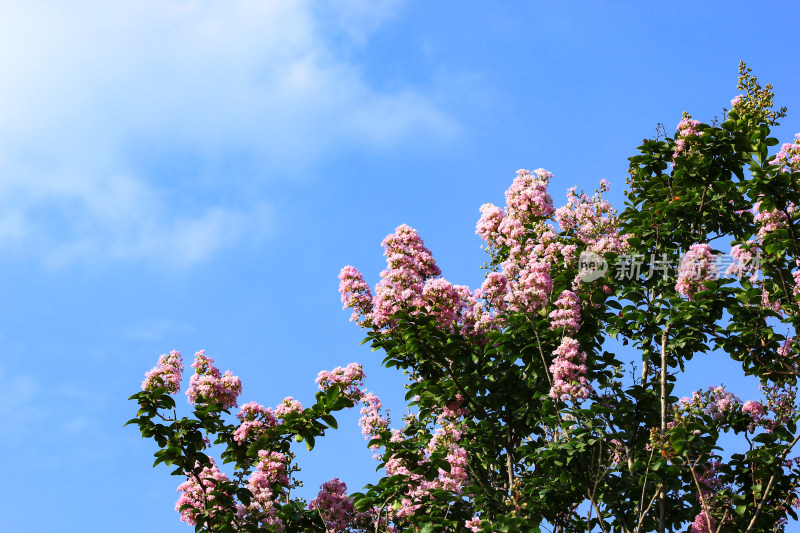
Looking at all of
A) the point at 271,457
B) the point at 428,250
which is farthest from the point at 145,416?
the point at 428,250

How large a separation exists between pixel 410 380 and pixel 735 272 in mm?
4325

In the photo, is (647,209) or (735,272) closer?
(735,272)

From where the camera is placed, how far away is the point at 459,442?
966 centimetres

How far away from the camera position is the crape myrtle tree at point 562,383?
8.89 meters

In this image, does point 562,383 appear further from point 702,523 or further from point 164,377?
point 164,377

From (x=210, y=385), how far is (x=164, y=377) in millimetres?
605

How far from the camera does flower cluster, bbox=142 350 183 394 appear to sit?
10.0 m

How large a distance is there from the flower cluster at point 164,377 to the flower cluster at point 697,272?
6386 mm

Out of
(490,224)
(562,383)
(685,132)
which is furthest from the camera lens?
(490,224)

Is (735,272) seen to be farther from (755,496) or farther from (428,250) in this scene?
(428,250)

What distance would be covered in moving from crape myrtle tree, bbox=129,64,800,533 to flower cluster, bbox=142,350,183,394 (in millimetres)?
28

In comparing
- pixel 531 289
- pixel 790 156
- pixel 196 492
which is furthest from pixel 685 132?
pixel 196 492

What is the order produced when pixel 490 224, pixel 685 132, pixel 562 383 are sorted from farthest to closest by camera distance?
1. pixel 490 224
2. pixel 685 132
3. pixel 562 383

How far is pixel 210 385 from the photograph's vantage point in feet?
33.7
